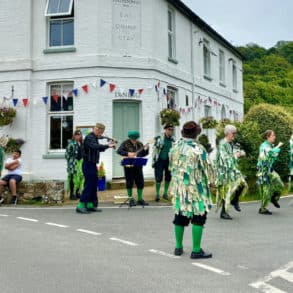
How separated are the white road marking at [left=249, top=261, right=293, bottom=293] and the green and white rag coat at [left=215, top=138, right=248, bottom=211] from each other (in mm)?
4090

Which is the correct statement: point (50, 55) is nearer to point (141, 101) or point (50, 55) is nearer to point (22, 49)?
point (22, 49)

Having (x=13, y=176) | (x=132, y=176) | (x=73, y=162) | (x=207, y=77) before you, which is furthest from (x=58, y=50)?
(x=207, y=77)

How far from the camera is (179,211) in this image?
683 centimetres

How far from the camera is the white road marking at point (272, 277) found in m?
5.24

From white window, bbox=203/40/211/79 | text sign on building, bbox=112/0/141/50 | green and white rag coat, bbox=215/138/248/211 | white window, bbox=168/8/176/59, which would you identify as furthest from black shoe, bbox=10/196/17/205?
white window, bbox=203/40/211/79

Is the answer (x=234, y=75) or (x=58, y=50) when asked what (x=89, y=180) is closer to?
(x=58, y=50)

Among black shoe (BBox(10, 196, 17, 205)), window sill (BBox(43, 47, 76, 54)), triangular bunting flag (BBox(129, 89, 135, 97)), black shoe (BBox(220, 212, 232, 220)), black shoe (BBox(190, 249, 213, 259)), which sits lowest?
black shoe (BBox(190, 249, 213, 259))

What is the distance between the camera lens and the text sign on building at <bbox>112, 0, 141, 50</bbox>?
17.7 meters

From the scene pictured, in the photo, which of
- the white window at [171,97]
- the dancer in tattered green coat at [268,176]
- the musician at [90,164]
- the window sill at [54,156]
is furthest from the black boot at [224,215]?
the white window at [171,97]

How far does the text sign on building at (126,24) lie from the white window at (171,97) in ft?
8.37

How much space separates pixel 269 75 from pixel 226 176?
5071 cm

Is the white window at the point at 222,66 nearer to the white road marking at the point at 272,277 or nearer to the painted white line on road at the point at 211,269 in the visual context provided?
the painted white line on road at the point at 211,269

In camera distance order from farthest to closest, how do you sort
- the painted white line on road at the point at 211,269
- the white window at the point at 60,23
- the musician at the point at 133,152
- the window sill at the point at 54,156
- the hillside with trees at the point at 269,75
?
the hillside with trees at the point at 269,75, the white window at the point at 60,23, the window sill at the point at 54,156, the musician at the point at 133,152, the painted white line on road at the point at 211,269

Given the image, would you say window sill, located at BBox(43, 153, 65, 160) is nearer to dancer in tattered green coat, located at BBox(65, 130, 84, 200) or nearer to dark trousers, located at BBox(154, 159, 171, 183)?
dancer in tattered green coat, located at BBox(65, 130, 84, 200)
